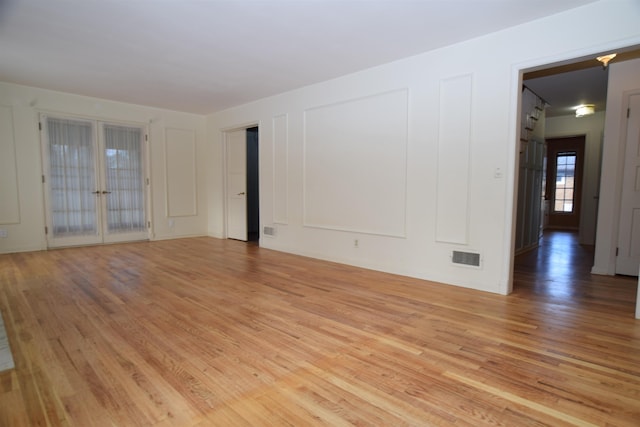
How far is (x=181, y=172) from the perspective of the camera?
23.5 ft

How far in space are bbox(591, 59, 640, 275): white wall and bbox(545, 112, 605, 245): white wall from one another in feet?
8.10

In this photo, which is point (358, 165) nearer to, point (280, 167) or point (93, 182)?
point (280, 167)

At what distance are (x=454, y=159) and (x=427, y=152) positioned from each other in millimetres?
331

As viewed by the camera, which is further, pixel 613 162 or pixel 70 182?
pixel 70 182

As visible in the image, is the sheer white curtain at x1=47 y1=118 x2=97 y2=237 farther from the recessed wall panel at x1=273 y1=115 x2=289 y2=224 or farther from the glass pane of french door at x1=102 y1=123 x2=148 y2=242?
the recessed wall panel at x1=273 y1=115 x2=289 y2=224

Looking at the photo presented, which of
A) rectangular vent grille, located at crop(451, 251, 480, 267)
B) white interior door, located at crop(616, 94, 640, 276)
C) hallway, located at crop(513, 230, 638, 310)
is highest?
white interior door, located at crop(616, 94, 640, 276)

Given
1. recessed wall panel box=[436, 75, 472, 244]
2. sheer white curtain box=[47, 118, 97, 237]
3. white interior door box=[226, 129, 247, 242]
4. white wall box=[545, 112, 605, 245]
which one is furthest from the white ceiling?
white wall box=[545, 112, 605, 245]

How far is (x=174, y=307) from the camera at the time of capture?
298 centimetres

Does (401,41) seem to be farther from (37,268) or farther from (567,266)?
(37,268)

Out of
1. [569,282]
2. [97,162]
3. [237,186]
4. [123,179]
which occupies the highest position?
[97,162]

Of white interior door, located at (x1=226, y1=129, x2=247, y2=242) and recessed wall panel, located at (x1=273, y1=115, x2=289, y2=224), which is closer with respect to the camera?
recessed wall panel, located at (x1=273, y1=115, x2=289, y2=224)

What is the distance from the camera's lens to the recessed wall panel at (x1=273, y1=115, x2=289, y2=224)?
555 cm

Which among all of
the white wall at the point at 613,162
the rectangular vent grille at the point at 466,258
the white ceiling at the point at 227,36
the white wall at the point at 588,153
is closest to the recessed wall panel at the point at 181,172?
the white ceiling at the point at 227,36

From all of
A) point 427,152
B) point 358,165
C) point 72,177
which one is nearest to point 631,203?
point 427,152
